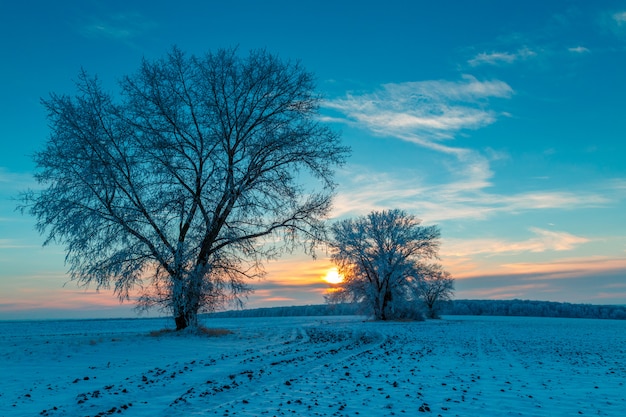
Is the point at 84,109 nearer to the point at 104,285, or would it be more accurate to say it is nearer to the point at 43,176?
the point at 43,176

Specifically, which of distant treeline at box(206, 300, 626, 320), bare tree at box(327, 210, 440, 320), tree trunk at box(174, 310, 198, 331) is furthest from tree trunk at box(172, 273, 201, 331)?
distant treeline at box(206, 300, 626, 320)

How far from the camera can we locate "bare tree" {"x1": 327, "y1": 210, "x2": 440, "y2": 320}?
177ft

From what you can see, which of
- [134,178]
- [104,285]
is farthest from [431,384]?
[134,178]

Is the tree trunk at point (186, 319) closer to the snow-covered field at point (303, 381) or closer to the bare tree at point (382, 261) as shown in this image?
the snow-covered field at point (303, 381)

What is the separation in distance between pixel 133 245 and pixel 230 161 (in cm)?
639

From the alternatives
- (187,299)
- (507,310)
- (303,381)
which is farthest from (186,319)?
(507,310)

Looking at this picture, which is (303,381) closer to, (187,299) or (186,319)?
(187,299)

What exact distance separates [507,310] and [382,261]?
179ft

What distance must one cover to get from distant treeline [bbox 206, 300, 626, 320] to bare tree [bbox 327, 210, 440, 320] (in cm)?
3175

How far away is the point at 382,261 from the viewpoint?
53.7m

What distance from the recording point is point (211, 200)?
78.4ft

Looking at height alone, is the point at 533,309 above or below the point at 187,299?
below

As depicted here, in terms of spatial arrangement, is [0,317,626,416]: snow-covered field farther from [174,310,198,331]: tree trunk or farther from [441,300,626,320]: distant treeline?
[441,300,626,320]: distant treeline

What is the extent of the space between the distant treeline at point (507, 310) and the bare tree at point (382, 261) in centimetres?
3175
